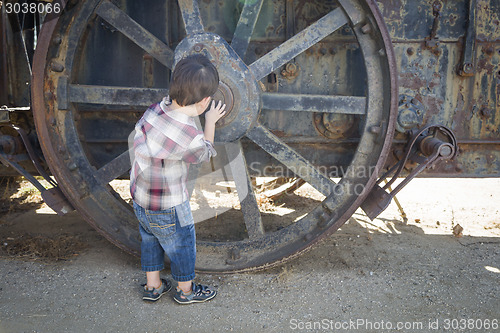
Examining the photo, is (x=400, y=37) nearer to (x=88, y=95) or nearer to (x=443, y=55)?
(x=443, y=55)

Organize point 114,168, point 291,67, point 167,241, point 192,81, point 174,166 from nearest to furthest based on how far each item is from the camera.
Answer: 1. point 192,81
2. point 174,166
3. point 167,241
4. point 114,168
5. point 291,67

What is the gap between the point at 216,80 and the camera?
6.42 ft

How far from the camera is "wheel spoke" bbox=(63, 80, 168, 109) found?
2428mm

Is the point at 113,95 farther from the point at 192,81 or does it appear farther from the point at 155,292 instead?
the point at 155,292

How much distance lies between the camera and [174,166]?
2.05 metres

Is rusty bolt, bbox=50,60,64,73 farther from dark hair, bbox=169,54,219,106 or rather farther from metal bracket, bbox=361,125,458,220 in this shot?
metal bracket, bbox=361,125,458,220

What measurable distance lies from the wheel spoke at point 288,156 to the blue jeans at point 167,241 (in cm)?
60

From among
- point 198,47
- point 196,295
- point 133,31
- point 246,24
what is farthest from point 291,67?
point 196,295

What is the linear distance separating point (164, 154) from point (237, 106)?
1.83 ft

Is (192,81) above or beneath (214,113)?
above

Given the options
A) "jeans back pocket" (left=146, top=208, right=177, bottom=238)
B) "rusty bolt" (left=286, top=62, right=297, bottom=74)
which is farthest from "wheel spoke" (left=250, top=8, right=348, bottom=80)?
"jeans back pocket" (left=146, top=208, right=177, bottom=238)

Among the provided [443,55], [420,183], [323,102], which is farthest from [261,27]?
[420,183]

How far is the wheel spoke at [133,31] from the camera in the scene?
2.41 m

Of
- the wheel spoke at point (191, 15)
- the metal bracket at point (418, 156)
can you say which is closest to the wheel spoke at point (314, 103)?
the metal bracket at point (418, 156)
